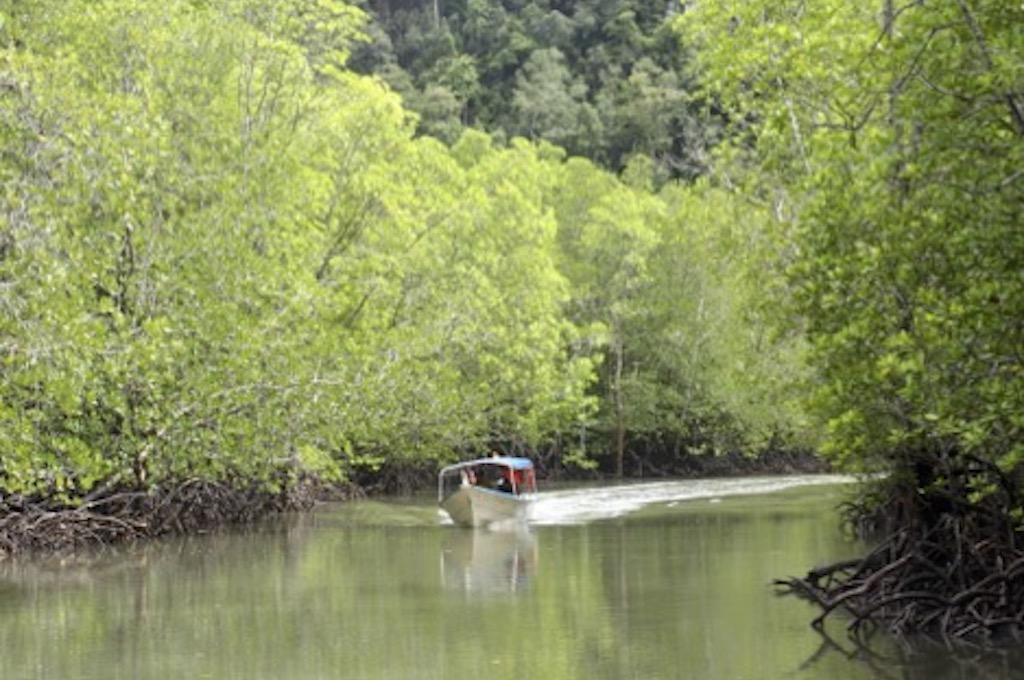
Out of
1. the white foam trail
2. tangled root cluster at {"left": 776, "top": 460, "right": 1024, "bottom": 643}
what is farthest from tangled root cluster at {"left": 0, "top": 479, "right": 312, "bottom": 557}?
tangled root cluster at {"left": 776, "top": 460, "right": 1024, "bottom": 643}

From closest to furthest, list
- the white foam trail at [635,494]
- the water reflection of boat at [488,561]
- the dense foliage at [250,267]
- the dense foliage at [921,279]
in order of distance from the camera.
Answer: the dense foliage at [921,279] → the water reflection of boat at [488,561] → the dense foliage at [250,267] → the white foam trail at [635,494]

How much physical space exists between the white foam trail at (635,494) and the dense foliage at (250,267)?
111 inches

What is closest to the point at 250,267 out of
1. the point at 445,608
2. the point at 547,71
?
the point at 445,608

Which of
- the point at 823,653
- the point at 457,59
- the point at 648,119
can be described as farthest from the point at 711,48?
the point at 457,59

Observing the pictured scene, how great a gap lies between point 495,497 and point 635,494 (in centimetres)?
1021

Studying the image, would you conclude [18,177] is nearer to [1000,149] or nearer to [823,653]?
[823,653]

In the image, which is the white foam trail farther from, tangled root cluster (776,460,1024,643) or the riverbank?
tangled root cluster (776,460,1024,643)

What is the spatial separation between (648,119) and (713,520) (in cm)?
4819

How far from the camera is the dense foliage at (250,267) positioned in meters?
22.5

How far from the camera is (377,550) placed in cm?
2569

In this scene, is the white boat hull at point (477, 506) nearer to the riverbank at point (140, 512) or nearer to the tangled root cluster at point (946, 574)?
the riverbank at point (140, 512)

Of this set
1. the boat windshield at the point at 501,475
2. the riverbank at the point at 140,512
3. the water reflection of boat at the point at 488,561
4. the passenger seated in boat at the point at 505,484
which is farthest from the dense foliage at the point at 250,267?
the water reflection of boat at the point at 488,561

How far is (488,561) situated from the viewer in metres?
24.2

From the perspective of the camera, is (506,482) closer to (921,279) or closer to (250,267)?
(250,267)
